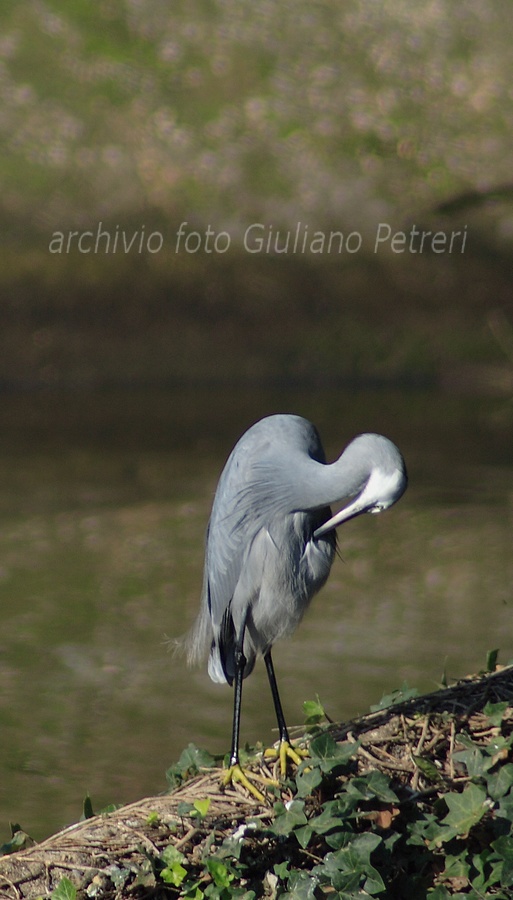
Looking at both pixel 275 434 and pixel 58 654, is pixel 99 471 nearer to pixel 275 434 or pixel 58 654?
pixel 58 654

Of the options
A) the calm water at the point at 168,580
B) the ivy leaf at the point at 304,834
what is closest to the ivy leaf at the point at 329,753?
the ivy leaf at the point at 304,834

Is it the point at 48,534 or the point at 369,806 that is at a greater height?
the point at 48,534

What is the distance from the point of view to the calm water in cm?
295

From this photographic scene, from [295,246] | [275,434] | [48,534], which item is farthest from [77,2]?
[275,434]

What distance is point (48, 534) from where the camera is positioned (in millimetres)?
4484

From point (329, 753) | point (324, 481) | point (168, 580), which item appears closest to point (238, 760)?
point (329, 753)

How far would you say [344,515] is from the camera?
217 centimetres

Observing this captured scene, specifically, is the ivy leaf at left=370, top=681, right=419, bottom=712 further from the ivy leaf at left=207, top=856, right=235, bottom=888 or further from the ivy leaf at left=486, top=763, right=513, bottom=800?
the ivy leaf at left=207, top=856, right=235, bottom=888

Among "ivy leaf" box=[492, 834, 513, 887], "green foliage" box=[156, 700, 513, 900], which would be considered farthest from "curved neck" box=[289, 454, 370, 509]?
"ivy leaf" box=[492, 834, 513, 887]

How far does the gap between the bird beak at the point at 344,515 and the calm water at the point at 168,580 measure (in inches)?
28.9

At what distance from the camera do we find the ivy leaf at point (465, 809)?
71.0 inches

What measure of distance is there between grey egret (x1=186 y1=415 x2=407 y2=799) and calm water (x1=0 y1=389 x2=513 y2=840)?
52 centimetres

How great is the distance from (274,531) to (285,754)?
45cm

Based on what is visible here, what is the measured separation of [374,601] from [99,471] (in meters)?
1.70
